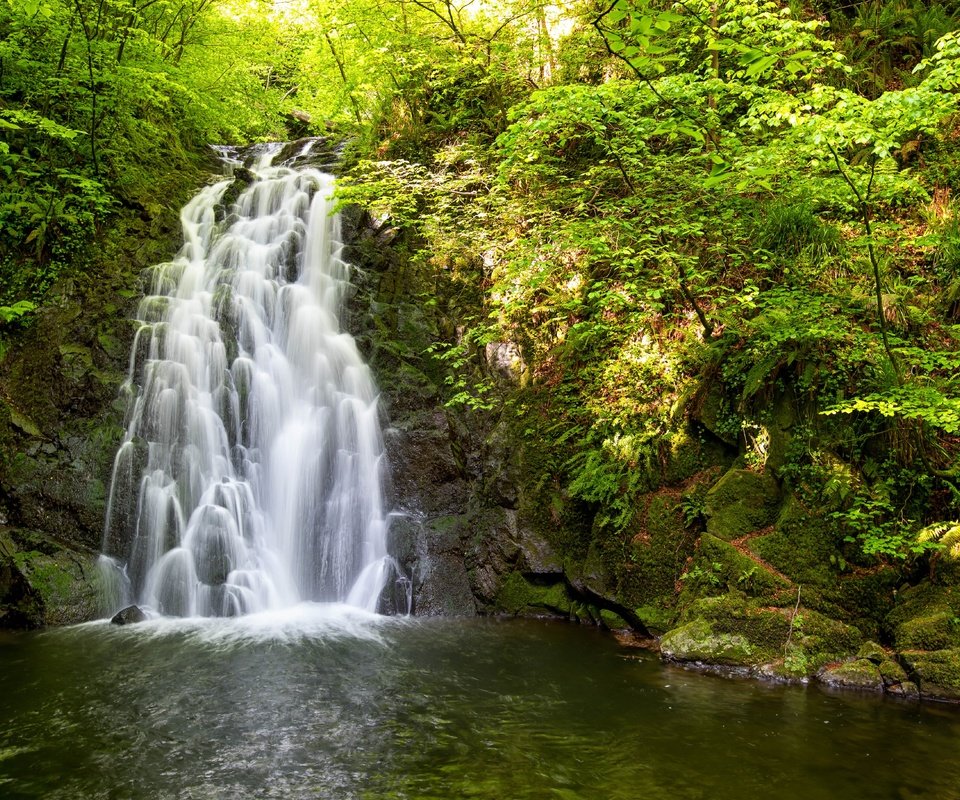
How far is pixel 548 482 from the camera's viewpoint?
8773mm

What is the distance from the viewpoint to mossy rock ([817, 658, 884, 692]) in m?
5.64

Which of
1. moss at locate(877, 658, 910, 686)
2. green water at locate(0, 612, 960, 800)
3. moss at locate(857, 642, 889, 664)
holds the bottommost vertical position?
green water at locate(0, 612, 960, 800)

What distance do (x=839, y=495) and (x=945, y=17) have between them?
23.6 ft

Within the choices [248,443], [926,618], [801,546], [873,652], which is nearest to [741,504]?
[801,546]

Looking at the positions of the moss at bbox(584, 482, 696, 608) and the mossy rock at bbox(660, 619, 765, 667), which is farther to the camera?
the moss at bbox(584, 482, 696, 608)

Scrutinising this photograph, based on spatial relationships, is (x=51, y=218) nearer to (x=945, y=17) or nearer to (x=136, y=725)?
(x=136, y=725)

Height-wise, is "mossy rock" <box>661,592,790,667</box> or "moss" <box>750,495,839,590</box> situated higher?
"moss" <box>750,495,839,590</box>

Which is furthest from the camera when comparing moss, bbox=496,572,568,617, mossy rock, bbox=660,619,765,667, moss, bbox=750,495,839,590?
moss, bbox=496,572,568,617

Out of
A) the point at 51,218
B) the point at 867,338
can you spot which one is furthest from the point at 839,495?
the point at 51,218

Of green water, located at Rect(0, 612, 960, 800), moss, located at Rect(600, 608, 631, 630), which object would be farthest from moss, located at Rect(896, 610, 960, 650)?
moss, located at Rect(600, 608, 631, 630)

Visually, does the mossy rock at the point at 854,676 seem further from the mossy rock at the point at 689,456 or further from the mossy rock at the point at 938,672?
the mossy rock at the point at 689,456

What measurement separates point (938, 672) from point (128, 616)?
820 cm

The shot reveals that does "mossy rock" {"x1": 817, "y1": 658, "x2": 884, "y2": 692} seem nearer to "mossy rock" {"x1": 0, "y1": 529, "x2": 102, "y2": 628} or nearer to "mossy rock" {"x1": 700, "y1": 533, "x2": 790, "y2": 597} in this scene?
"mossy rock" {"x1": 700, "y1": 533, "x2": 790, "y2": 597}

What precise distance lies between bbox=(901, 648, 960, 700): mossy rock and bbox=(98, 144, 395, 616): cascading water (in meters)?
5.73
